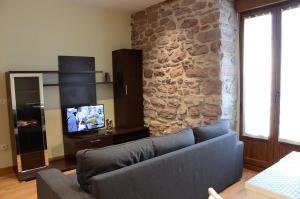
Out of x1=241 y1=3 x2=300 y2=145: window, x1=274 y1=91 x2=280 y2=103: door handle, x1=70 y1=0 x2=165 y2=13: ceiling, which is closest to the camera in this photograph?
x1=241 y1=3 x2=300 y2=145: window

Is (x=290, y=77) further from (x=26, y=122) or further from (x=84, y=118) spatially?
(x=26, y=122)

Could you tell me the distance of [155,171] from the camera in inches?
76.9

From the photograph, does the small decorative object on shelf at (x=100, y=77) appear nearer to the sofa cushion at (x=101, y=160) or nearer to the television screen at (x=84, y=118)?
the television screen at (x=84, y=118)

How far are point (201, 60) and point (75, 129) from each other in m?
2.34

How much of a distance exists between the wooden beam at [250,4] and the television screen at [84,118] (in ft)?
9.02

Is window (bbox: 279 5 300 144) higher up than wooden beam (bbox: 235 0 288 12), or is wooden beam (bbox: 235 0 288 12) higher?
wooden beam (bbox: 235 0 288 12)

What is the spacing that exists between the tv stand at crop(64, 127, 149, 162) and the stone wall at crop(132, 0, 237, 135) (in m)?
0.60

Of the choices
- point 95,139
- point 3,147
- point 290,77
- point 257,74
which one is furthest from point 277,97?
point 3,147

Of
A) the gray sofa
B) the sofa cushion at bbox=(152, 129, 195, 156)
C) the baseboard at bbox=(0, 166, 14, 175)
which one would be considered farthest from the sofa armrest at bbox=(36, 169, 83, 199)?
the baseboard at bbox=(0, 166, 14, 175)

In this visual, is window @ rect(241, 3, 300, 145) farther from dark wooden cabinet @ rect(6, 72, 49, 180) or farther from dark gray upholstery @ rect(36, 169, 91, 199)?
dark wooden cabinet @ rect(6, 72, 49, 180)

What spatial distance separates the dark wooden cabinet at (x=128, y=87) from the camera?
177 inches

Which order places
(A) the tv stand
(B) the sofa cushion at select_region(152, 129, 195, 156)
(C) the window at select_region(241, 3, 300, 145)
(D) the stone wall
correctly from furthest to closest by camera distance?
1. (A) the tv stand
2. (D) the stone wall
3. (C) the window at select_region(241, 3, 300, 145)
4. (B) the sofa cushion at select_region(152, 129, 195, 156)

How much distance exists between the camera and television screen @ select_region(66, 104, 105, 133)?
150 inches

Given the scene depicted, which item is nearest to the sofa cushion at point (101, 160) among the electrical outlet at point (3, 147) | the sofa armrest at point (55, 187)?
the sofa armrest at point (55, 187)
